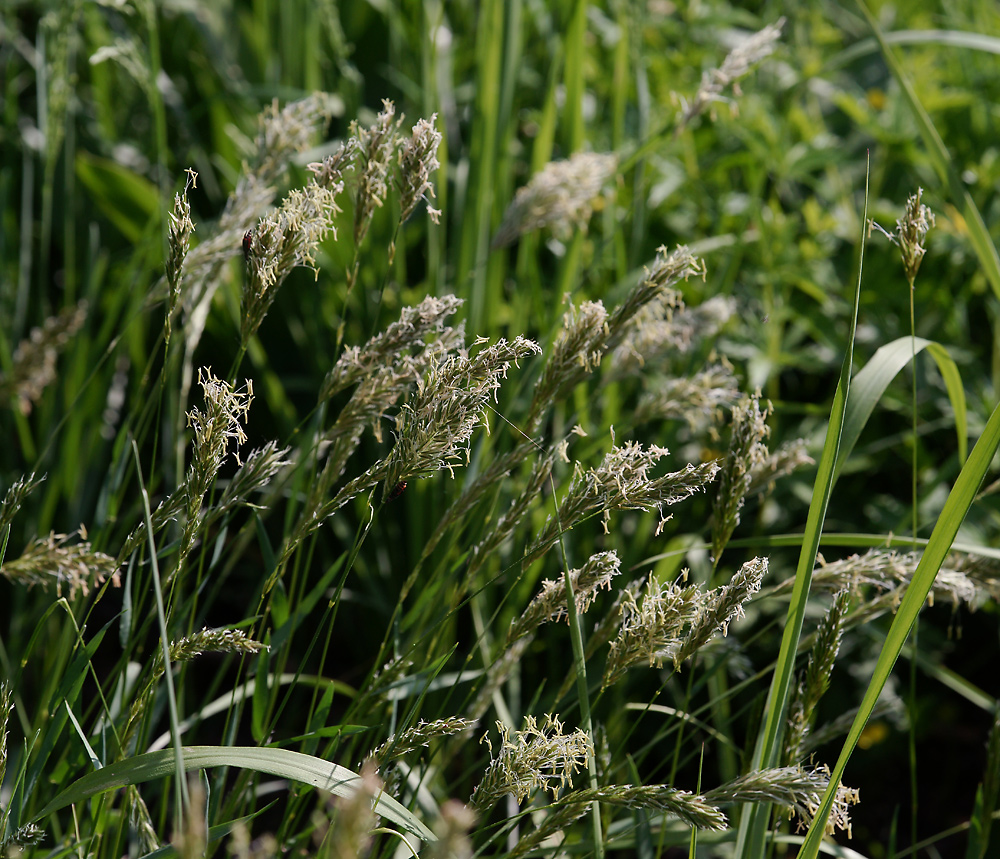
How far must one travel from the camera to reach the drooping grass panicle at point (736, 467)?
0.80 m

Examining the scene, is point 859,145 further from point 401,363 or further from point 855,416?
point 401,363

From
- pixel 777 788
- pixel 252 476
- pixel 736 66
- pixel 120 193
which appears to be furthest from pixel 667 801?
pixel 120 193

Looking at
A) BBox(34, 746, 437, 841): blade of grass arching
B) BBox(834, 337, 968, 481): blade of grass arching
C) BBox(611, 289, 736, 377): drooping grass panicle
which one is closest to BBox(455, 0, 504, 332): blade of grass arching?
BBox(611, 289, 736, 377): drooping grass panicle

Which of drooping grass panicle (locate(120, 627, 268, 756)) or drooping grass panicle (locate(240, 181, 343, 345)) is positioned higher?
drooping grass panicle (locate(240, 181, 343, 345))

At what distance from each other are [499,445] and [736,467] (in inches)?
23.6

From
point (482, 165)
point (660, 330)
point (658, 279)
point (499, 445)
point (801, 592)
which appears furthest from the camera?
point (482, 165)

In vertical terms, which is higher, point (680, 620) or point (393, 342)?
point (393, 342)

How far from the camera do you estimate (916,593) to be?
0.72 meters

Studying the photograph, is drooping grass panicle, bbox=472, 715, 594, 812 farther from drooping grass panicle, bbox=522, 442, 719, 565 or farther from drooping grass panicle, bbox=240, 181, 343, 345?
drooping grass panicle, bbox=240, 181, 343, 345

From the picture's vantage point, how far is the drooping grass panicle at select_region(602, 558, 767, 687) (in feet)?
2.27

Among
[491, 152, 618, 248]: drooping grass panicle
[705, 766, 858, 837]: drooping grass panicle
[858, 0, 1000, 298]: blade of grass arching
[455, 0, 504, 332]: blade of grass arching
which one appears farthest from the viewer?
[455, 0, 504, 332]: blade of grass arching

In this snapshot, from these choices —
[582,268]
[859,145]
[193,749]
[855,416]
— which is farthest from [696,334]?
[859,145]

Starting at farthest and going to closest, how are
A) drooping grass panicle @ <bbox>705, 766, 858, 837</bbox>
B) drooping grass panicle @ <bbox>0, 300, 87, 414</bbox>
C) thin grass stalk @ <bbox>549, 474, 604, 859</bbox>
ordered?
drooping grass panicle @ <bbox>0, 300, 87, 414</bbox>, thin grass stalk @ <bbox>549, 474, 604, 859</bbox>, drooping grass panicle @ <bbox>705, 766, 858, 837</bbox>

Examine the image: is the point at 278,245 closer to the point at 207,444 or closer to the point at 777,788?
the point at 207,444
